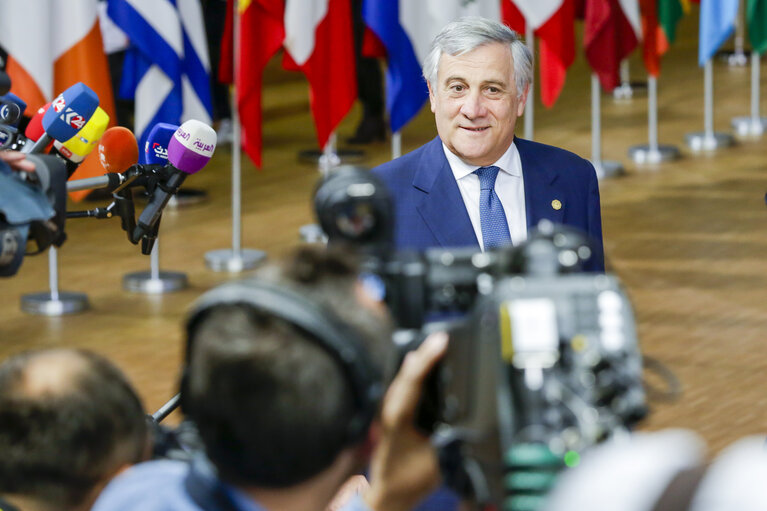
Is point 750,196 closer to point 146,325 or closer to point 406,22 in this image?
point 406,22

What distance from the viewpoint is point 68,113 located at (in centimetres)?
223

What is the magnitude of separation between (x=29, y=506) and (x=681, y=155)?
26.8 ft

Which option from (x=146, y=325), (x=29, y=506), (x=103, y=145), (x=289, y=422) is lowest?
(x=146, y=325)

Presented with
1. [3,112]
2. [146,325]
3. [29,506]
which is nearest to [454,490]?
[29,506]

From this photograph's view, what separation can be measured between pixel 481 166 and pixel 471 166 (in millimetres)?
24

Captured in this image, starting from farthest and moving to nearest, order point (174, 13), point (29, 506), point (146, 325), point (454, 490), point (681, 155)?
point (681, 155)
point (174, 13)
point (146, 325)
point (29, 506)
point (454, 490)

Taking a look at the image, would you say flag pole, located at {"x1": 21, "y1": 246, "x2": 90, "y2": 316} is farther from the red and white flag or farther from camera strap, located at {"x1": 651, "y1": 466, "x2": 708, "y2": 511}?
camera strap, located at {"x1": 651, "y1": 466, "x2": 708, "y2": 511}

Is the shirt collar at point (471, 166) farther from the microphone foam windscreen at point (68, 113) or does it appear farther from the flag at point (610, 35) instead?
the flag at point (610, 35)

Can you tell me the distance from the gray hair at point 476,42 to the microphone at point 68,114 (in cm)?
93

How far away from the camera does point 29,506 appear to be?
1519 mm

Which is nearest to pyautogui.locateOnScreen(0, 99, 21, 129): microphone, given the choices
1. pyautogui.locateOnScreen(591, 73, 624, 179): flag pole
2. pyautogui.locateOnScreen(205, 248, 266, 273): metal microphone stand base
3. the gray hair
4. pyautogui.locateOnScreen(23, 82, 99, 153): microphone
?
pyautogui.locateOnScreen(23, 82, 99, 153): microphone

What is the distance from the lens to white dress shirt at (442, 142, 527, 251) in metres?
2.87

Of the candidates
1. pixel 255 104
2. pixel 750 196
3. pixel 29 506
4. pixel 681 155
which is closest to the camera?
pixel 29 506

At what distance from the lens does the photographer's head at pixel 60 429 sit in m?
1.47
